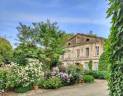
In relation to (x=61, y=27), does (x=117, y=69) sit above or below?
below

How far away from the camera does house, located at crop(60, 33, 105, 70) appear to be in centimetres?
4072

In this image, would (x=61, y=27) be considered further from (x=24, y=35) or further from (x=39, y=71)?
(x=39, y=71)

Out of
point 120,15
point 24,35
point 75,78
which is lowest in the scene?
point 75,78

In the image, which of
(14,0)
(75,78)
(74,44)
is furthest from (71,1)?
(74,44)

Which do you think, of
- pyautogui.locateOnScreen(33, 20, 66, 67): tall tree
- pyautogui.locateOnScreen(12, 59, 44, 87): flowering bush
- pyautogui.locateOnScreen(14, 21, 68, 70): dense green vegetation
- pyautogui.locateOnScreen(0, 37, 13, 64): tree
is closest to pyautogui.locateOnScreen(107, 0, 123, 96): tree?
pyautogui.locateOnScreen(12, 59, 44, 87): flowering bush

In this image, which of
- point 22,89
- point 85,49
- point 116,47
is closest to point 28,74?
point 22,89

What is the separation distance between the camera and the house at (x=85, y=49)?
40.7m

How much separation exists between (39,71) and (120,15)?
13468mm

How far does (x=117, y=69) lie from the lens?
5.50 metres

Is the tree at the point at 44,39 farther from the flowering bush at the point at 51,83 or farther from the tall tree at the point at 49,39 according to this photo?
the flowering bush at the point at 51,83

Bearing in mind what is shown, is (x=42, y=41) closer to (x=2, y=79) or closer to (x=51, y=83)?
(x=51, y=83)

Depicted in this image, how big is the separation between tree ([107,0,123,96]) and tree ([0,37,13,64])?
59.9 feet

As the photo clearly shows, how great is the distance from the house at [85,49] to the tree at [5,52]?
13482 millimetres

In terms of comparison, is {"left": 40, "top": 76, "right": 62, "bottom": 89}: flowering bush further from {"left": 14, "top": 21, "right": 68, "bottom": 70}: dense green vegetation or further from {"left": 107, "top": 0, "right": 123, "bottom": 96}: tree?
{"left": 107, "top": 0, "right": 123, "bottom": 96}: tree
